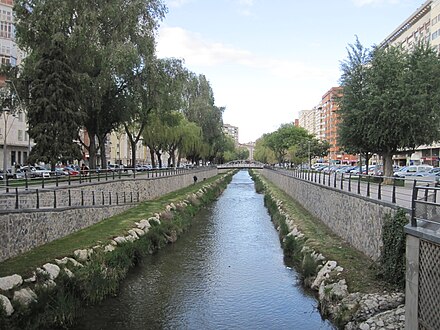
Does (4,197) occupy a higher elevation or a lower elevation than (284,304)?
higher

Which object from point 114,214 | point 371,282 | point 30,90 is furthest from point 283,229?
point 30,90

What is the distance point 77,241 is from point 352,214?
36.6ft

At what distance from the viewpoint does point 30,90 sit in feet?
109

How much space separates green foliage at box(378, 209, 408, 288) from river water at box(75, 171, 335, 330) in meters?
2.28

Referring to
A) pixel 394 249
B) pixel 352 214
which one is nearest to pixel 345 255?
pixel 352 214

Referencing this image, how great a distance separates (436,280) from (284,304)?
6882 mm

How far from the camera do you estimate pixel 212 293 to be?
16.6m

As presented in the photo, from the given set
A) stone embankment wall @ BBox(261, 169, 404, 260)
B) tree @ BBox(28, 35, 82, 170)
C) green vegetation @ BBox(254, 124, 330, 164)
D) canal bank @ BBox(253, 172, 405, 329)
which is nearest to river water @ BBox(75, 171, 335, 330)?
canal bank @ BBox(253, 172, 405, 329)

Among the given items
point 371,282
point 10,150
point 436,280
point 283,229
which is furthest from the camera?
point 10,150

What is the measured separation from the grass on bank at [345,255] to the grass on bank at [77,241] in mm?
8886

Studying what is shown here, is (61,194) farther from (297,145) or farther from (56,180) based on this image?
(297,145)

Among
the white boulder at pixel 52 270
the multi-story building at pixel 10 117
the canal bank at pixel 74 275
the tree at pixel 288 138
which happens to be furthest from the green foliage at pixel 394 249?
the tree at pixel 288 138

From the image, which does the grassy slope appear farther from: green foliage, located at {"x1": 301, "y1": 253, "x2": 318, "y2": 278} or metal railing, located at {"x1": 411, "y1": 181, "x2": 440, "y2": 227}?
metal railing, located at {"x1": 411, "y1": 181, "x2": 440, "y2": 227}

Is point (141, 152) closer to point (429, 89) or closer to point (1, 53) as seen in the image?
point (1, 53)
